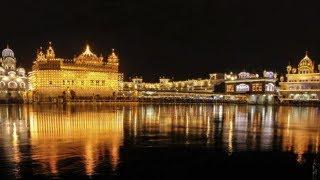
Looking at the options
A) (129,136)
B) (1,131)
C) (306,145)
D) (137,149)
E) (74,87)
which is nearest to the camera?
(137,149)

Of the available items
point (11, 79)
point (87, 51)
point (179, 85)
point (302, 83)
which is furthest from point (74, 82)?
point (179, 85)

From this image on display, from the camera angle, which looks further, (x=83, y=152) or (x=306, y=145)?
(x=306, y=145)

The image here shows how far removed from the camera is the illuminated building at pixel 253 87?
4087 inches

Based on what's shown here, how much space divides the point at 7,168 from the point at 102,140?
5480 millimetres

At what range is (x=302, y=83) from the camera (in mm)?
97500

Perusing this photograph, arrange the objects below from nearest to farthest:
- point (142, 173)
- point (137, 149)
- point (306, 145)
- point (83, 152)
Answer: point (142, 173) < point (83, 152) < point (137, 149) < point (306, 145)

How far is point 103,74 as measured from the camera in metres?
104

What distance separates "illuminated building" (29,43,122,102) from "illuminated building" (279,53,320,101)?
151 ft

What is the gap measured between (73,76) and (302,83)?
5834cm

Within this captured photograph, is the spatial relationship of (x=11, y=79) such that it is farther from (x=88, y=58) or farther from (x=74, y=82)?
(x=88, y=58)

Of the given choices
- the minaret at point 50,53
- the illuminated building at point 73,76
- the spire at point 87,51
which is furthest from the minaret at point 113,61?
the minaret at point 50,53

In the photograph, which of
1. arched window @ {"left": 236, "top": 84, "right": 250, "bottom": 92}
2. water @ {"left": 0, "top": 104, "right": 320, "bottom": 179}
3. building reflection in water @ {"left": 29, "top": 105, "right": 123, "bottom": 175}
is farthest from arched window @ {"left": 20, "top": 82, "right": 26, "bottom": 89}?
water @ {"left": 0, "top": 104, "right": 320, "bottom": 179}

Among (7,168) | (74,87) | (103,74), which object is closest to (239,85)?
(103,74)

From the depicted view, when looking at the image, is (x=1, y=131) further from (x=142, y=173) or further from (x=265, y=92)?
(x=265, y=92)
